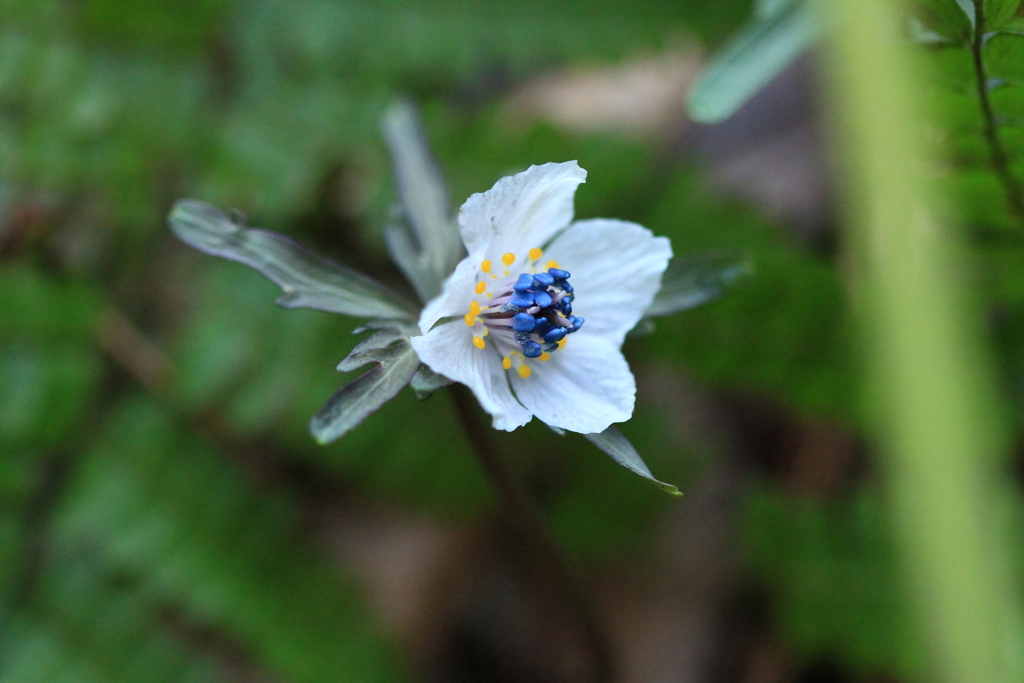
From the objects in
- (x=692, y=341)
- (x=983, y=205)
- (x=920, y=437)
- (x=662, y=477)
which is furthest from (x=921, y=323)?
(x=662, y=477)

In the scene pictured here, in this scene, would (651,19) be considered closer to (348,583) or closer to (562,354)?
(562,354)

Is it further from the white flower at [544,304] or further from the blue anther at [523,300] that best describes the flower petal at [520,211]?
the blue anther at [523,300]

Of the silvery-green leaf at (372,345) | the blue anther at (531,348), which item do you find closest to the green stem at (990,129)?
the blue anther at (531,348)

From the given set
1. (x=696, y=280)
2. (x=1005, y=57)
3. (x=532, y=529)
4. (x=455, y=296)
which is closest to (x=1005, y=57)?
(x=1005, y=57)

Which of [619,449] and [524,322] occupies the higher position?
[524,322]

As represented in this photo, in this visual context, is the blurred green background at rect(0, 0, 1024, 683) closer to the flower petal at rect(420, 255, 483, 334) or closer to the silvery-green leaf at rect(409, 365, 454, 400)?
the flower petal at rect(420, 255, 483, 334)

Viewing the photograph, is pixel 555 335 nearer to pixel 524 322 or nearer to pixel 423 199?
pixel 524 322
